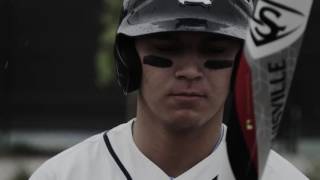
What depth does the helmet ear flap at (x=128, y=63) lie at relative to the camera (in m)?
2.74

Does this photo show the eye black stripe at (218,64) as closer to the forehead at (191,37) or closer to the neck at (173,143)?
the forehead at (191,37)

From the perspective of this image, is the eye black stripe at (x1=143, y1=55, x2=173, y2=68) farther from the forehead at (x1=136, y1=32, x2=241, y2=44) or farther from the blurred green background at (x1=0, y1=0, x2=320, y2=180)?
the blurred green background at (x1=0, y1=0, x2=320, y2=180)

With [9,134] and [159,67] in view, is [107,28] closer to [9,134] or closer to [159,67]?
[9,134]

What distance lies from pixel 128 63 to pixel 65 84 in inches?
451

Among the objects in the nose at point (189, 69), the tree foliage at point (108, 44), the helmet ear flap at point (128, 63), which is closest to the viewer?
the nose at point (189, 69)

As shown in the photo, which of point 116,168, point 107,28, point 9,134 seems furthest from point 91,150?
point 9,134

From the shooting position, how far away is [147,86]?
8.77ft

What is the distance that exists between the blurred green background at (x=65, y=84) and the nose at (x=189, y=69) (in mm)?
10826

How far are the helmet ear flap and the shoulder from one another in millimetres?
458

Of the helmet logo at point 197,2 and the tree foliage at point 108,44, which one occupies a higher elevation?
the helmet logo at point 197,2

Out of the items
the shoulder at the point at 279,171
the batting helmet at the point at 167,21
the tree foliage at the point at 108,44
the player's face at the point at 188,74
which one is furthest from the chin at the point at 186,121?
the tree foliage at the point at 108,44

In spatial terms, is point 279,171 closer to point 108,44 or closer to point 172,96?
point 172,96

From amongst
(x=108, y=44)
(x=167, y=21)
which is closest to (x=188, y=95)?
(x=167, y=21)

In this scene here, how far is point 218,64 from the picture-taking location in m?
2.60
